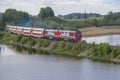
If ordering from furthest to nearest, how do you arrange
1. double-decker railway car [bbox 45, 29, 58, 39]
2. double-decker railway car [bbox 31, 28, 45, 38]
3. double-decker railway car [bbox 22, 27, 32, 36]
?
double-decker railway car [bbox 22, 27, 32, 36] → double-decker railway car [bbox 31, 28, 45, 38] → double-decker railway car [bbox 45, 29, 58, 39]

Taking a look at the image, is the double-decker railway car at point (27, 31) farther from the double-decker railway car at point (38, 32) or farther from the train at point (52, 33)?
the double-decker railway car at point (38, 32)

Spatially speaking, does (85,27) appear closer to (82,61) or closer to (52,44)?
(52,44)

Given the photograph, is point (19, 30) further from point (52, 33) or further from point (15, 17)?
point (15, 17)

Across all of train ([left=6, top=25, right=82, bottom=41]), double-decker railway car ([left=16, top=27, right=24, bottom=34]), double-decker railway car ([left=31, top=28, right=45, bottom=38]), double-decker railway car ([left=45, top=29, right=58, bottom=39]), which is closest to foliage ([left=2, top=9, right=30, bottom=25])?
train ([left=6, top=25, right=82, bottom=41])

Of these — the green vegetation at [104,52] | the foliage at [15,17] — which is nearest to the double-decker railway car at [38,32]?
the green vegetation at [104,52]

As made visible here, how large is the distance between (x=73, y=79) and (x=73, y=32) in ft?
117

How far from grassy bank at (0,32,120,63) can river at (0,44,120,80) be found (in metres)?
3.36

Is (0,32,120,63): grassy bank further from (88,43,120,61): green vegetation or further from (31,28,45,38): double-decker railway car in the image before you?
(31,28,45,38): double-decker railway car

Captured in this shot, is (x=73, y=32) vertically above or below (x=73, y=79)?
above

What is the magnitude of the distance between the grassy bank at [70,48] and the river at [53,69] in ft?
11.0

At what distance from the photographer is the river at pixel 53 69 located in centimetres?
6238

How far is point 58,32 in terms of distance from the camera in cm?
10300

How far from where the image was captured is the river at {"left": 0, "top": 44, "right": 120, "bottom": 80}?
62.4 meters

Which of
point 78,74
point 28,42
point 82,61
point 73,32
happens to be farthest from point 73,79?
point 28,42
